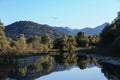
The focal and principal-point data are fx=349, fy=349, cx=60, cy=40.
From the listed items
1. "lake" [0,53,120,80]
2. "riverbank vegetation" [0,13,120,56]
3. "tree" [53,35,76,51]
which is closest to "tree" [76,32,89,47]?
"riverbank vegetation" [0,13,120,56]

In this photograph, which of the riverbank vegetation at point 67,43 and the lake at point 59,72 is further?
the riverbank vegetation at point 67,43

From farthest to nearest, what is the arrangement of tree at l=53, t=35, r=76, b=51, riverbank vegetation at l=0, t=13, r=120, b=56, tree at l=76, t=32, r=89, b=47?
tree at l=76, t=32, r=89, b=47
tree at l=53, t=35, r=76, b=51
riverbank vegetation at l=0, t=13, r=120, b=56

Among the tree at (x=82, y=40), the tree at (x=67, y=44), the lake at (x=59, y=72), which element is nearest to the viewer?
the lake at (x=59, y=72)

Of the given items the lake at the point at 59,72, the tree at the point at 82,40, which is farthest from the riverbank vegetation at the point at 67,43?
the lake at the point at 59,72

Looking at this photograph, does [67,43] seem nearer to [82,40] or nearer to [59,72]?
[82,40]

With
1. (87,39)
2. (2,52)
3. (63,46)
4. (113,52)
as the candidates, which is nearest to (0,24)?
(2,52)

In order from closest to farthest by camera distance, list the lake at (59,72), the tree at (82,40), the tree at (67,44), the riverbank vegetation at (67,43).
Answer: the lake at (59,72), the riverbank vegetation at (67,43), the tree at (67,44), the tree at (82,40)

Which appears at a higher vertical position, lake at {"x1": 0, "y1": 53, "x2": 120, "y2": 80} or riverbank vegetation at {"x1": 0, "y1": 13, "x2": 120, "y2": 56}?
riverbank vegetation at {"x1": 0, "y1": 13, "x2": 120, "y2": 56}

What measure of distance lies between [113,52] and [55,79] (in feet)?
135

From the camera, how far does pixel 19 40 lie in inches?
4678

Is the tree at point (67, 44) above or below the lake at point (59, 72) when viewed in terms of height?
above

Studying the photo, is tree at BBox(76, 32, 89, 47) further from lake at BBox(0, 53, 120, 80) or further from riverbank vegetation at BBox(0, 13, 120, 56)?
lake at BBox(0, 53, 120, 80)

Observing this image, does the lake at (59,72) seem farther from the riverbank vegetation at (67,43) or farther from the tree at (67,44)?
the tree at (67,44)

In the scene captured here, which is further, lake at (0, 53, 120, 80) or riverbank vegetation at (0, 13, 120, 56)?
riverbank vegetation at (0, 13, 120, 56)
